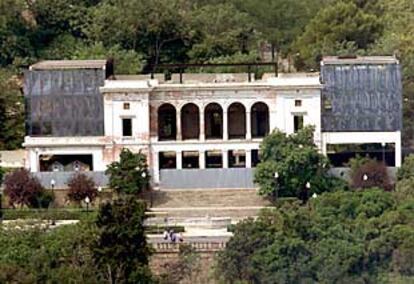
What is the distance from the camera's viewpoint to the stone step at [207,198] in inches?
1841

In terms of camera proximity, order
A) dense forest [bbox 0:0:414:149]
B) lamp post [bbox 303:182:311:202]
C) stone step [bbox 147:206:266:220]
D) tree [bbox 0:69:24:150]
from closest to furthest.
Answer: stone step [bbox 147:206:266:220] → lamp post [bbox 303:182:311:202] → tree [bbox 0:69:24:150] → dense forest [bbox 0:0:414:149]

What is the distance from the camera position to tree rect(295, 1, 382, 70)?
58938 millimetres

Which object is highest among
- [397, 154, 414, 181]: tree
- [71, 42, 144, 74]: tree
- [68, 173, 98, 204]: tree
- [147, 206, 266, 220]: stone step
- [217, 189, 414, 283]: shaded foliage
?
[71, 42, 144, 74]: tree

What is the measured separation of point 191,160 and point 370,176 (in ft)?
18.3

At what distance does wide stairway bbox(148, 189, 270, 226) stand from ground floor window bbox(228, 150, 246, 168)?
2.33 m

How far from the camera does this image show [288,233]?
131ft

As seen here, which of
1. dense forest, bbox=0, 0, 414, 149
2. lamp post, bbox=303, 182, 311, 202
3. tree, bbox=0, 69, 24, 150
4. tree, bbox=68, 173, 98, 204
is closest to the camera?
lamp post, bbox=303, 182, 311, 202

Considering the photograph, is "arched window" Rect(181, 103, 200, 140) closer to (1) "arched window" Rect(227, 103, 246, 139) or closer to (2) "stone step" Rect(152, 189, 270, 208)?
(1) "arched window" Rect(227, 103, 246, 139)

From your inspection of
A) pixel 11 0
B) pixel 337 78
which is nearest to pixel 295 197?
pixel 337 78

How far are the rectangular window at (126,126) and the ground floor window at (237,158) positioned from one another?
8.44 ft

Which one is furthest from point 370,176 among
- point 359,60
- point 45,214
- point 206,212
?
point 45,214

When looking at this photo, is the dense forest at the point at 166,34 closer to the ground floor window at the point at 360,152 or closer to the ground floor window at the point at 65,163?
the ground floor window at the point at 360,152

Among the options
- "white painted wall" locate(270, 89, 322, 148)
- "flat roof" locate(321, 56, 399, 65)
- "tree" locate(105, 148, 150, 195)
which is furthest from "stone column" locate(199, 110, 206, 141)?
"flat roof" locate(321, 56, 399, 65)

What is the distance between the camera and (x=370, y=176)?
153 ft
